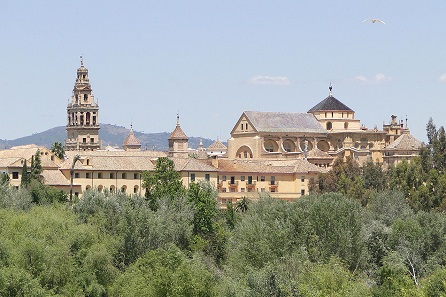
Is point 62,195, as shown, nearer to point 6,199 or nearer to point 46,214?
point 6,199

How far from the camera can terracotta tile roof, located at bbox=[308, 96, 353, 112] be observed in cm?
14338

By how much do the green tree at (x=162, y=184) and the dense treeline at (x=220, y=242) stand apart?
150 mm

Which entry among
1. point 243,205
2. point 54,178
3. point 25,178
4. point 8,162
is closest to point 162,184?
point 243,205

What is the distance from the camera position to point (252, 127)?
439ft

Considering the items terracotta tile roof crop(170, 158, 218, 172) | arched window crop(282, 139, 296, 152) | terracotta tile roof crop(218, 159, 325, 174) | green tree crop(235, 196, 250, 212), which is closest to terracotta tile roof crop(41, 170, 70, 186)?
terracotta tile roof crop(170, 158, 218, 172)

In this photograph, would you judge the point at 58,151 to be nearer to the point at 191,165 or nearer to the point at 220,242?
the point at 191,165

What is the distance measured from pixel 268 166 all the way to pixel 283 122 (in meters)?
15.6

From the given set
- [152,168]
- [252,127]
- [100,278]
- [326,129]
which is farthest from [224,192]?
[100,278]

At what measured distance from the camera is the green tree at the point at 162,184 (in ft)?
316

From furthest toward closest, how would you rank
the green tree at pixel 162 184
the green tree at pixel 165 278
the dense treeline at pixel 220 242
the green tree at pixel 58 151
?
the green tree at pixel 58 151 → the green tree at pixel 162 184 → the dense treeline at pixel 220 242 → the green tree at pixel 165 278

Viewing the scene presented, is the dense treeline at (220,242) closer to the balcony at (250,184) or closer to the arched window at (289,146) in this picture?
the balcony at (250,184)

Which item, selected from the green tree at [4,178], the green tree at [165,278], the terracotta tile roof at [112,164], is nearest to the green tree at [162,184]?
the terracotta tile roof at [112,164]

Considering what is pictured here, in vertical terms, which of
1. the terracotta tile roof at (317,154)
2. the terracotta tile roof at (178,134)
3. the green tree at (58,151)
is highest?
the terracotta tile roof at (178,134)

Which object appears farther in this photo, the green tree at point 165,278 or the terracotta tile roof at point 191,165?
the terracotta tile roof at point 191,165
